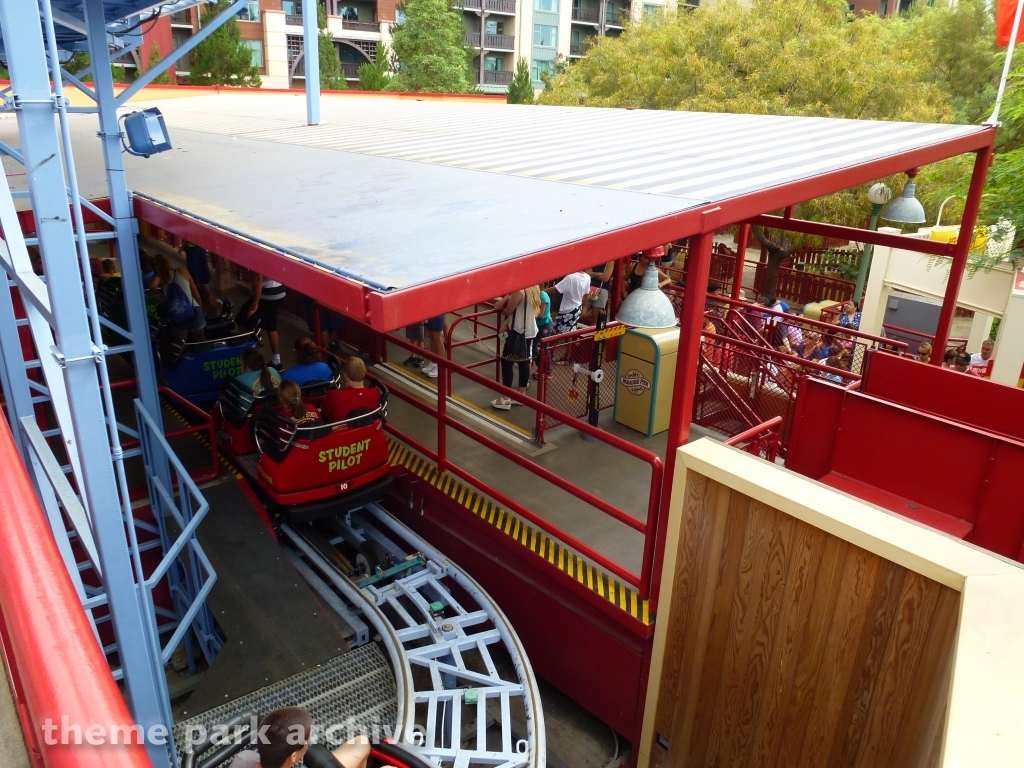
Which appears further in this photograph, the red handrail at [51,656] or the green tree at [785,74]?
the green tree at [785,74]

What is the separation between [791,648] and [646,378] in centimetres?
409

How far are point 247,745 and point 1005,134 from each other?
15.9 meters

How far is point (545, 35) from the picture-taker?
56750 mm

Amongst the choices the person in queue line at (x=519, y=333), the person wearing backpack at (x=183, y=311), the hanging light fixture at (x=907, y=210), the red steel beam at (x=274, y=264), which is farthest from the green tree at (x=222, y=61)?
the hanging light fixture at (x=907, y=210)

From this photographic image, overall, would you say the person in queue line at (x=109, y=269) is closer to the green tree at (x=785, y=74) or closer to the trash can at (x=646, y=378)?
the trash can at (x=646, y=378)

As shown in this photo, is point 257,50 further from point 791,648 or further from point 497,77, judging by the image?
point 791,648

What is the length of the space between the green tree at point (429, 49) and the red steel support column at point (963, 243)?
1441 inches

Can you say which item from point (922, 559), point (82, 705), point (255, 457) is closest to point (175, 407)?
point (255, 457)

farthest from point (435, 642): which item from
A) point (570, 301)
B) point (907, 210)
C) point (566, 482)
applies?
point (907, 210)

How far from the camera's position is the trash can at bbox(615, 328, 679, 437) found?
8203 mm

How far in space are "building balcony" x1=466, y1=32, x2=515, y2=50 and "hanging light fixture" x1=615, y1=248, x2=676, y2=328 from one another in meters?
54.0

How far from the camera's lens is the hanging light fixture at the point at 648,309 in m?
5.13

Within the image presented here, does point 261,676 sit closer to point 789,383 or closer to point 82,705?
point 82,705

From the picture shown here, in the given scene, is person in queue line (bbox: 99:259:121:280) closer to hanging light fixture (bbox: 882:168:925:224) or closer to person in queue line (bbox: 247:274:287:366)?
person in queue line (bbox: 247:274:287:366)
